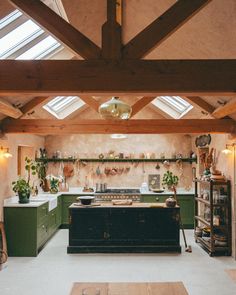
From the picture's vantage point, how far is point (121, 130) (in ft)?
23.0

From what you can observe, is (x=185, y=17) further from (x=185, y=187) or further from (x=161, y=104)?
(x=185, y=187)

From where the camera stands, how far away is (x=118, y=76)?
3.46 metres

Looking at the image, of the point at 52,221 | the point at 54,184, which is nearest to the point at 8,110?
the point at 52,221

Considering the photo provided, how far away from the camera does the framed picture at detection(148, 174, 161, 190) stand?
10.1m

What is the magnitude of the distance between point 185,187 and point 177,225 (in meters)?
3.23

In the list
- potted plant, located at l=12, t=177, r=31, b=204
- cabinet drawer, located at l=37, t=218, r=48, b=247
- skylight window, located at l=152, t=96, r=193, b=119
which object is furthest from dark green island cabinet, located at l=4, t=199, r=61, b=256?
skylight window, located at l=152, t=96, r=193, b=119

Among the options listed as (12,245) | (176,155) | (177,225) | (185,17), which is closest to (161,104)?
(176,155)

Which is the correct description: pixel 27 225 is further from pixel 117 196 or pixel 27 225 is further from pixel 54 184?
pixel 117 196

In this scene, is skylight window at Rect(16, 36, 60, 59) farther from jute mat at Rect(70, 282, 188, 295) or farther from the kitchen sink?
jute mat at Rect(70, 282, 188, 295)

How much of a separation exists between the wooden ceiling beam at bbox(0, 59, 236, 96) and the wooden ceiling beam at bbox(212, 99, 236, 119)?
198 centimetres

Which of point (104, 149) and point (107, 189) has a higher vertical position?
point (104, 149)

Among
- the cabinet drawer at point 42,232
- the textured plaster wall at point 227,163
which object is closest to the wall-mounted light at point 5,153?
the cabinet drawer at point 42,232

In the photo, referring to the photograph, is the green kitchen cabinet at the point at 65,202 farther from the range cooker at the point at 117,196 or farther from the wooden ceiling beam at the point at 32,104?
the wooden ceiling beam at the point at 32,104

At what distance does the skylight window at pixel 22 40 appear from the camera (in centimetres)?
472
